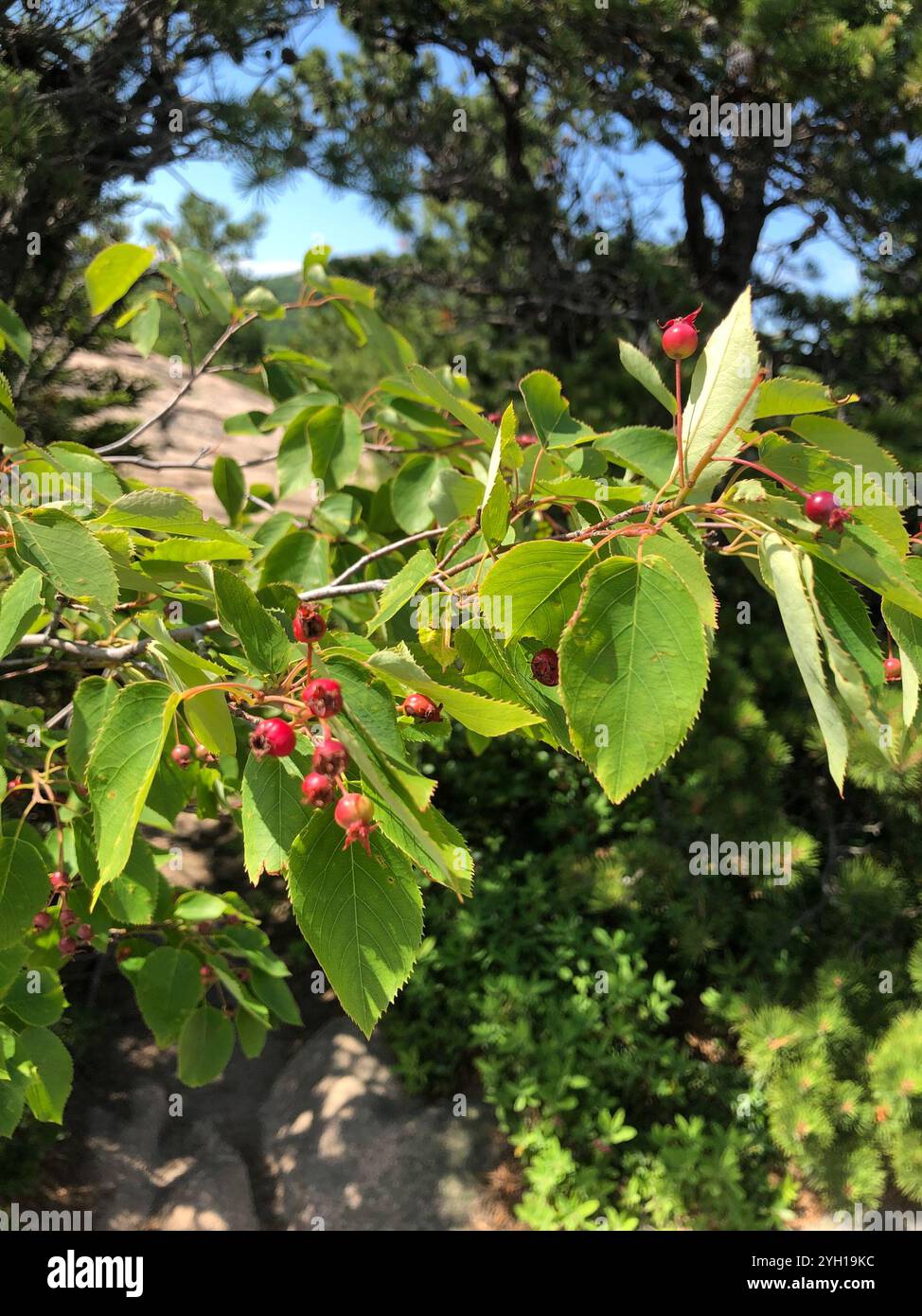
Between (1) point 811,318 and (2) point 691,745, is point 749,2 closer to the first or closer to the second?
(1) point 811,318

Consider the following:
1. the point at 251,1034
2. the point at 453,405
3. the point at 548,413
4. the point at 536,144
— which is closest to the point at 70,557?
the point at 453,405

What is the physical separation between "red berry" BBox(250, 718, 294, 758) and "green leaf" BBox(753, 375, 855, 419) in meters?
0.41

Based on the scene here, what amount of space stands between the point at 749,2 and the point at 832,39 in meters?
0.22

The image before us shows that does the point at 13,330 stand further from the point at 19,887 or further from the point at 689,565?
the point at 689,565

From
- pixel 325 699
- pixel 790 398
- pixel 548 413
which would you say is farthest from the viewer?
pixel 548 413

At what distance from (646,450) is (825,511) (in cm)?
32

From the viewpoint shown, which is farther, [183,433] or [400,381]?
[183,433]

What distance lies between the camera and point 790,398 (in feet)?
2.16

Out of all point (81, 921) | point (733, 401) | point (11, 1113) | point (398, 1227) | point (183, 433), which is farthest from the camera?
point (183, 433)

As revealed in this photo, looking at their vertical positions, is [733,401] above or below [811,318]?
below

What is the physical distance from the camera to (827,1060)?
85.0 inches

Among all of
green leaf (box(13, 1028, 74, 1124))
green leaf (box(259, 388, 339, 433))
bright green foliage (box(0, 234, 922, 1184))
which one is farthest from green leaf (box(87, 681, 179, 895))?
green leaf (box(259, 388, 339, 433))

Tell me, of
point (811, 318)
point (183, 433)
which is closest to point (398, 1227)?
point (811, 318)

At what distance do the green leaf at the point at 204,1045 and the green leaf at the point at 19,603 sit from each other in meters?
0.86
